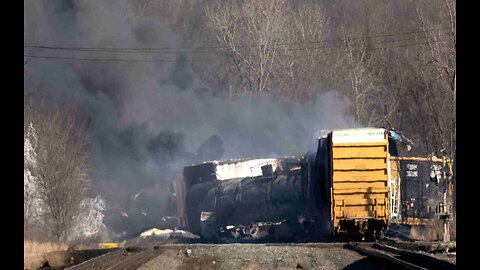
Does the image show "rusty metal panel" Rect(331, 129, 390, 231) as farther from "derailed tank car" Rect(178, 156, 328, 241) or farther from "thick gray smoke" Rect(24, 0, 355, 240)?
"thick gray smoke" Rect(24, 0, 355, 240)

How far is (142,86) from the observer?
49.5 meters

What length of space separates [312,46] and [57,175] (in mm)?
28506

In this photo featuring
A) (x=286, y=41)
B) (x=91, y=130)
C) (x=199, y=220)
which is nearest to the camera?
(x=199, y=220)

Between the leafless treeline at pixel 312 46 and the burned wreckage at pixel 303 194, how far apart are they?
46.6ft

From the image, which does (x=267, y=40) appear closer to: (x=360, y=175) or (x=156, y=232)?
(x=156, y=232)

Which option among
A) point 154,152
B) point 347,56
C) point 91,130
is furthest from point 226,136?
point 347,56

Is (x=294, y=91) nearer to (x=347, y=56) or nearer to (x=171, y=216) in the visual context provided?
(x=347, y=56)

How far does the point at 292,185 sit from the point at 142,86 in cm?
2137

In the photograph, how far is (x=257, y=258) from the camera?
18719 millimetres

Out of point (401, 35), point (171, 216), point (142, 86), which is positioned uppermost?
point (401, 35)

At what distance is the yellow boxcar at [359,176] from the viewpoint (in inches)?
949

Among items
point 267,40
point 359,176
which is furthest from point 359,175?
point 267,40

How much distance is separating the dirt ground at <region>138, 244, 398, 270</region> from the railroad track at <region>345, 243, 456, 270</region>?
0.22 m

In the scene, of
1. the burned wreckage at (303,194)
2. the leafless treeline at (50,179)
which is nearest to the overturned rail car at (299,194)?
the burned wreckage at (303,194)
